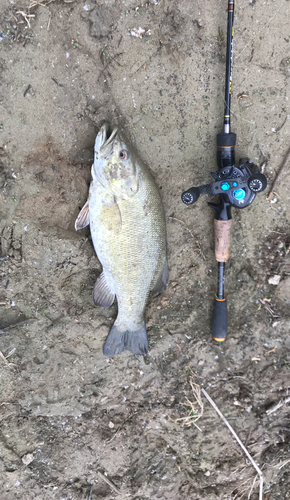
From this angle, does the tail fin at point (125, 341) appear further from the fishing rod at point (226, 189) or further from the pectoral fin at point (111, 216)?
the pectoral fin at point (111, 216)

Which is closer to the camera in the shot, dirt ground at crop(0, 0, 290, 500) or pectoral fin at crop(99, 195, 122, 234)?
pectoral fin at crop(99, 195, 122, 234)

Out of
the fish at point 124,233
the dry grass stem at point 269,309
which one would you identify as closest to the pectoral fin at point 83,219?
the fish at point 124,233

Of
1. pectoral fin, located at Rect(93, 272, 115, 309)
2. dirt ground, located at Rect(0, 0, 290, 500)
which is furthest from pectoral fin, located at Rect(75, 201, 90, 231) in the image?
pectoral fin, located at Rect(93, 272, 115, 309)

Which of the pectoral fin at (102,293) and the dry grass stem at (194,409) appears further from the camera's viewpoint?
the dry grass stem at (194,409)

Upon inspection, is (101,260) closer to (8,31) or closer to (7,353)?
(7,353)

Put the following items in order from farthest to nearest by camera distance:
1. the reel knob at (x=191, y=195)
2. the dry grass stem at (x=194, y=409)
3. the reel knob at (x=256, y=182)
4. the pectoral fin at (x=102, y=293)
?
the dry grass stem at (x=194, y=409), the pectoral fin at (x=102, y=293), the reel knob at (x=191, y=195), the reel knob at (x=256, y=182)

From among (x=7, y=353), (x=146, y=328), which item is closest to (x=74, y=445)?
(x=7, y=353)

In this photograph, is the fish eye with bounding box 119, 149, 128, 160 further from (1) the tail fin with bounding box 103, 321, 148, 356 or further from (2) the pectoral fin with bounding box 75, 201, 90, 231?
(1) the tail fin with bounding box 103, 321, 148, 356
